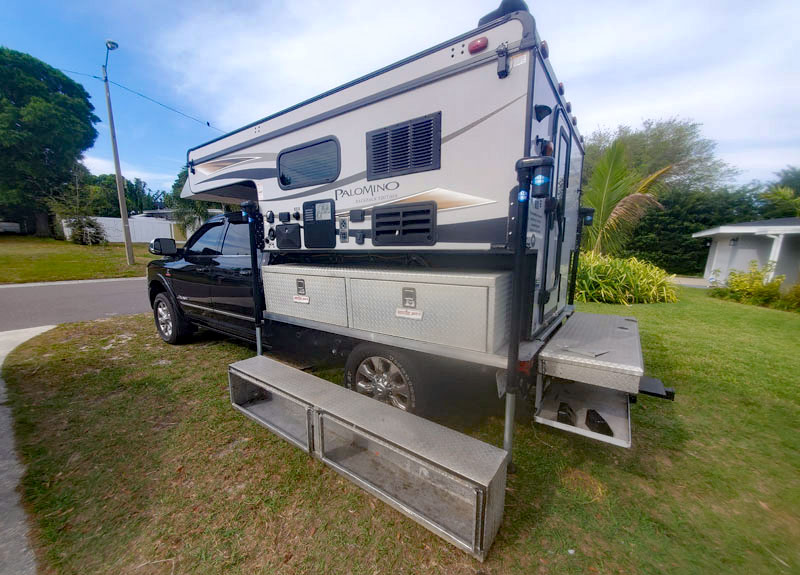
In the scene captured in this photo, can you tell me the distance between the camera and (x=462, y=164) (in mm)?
2158

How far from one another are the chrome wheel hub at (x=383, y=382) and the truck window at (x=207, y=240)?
276 cm

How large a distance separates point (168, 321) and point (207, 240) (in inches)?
58.3

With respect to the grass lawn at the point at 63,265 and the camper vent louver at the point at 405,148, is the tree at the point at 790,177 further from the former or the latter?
the grass lawn at the point at 63,265

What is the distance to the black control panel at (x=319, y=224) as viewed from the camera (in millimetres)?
2877

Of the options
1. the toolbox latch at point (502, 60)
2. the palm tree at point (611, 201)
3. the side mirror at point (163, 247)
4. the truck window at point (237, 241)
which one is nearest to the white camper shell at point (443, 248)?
the toolbox latch at point (502, 60)

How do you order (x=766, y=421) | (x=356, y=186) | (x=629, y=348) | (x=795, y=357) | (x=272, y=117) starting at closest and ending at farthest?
(x=629, y=348) < (x=356, y=186) < (x=766, y=421) < (x=272, y=117) < (x=795, y=357)

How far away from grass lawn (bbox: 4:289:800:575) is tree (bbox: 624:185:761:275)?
1729 cm

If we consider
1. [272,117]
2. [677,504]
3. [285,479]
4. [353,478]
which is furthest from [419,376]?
[272,117]

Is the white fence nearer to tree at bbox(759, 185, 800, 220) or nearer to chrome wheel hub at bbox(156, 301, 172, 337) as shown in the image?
chrome wheel hub at bbox(156, 301, 172, 337)

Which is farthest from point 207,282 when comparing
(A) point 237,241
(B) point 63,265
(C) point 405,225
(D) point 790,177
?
(D) point 790,177

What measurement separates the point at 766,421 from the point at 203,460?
4.58 metres

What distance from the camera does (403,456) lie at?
6.48 ft

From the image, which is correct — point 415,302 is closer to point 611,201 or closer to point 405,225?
point 405,225

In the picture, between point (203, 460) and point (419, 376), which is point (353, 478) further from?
point (203, 460)
